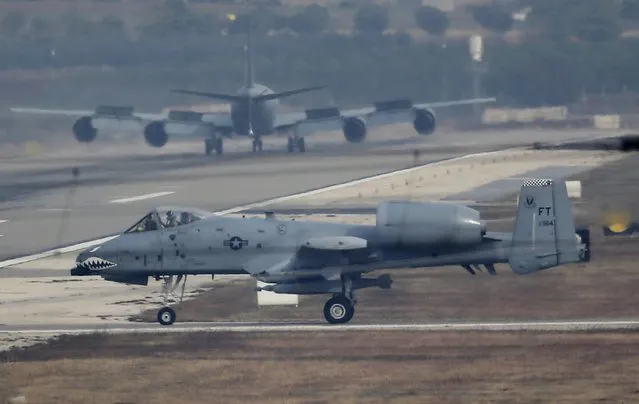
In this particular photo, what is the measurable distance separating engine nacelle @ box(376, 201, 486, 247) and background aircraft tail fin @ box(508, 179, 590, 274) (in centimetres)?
78

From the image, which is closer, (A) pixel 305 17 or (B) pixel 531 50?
(B) pixel 531 50

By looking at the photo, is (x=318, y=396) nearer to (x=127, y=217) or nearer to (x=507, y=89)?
(x=127, y=217)

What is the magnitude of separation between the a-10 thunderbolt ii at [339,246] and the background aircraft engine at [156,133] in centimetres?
7124

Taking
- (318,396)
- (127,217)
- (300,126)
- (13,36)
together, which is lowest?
(318,396)

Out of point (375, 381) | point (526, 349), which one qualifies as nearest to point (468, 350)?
point (526, 349)

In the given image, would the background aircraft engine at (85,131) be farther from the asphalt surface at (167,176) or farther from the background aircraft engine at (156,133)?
the background aircraft engine at (156,133)

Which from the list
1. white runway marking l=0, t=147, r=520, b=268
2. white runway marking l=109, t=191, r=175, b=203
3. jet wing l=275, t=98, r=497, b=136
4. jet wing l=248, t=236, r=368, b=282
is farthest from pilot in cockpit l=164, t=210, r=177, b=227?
jet wing l=275, t=98, r=497, b=136

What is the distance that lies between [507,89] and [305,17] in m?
19.0

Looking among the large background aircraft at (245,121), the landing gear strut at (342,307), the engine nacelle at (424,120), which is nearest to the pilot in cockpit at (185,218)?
the landing gear strut at (342,307)

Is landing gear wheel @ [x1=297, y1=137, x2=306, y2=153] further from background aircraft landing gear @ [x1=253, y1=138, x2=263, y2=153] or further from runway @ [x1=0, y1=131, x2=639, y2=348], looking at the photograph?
background aircraft landing gear @ [x1=253, y1=138, x2=263, y2=153]

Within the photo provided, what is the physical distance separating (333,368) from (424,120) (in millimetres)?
80921

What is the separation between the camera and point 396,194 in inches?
2692

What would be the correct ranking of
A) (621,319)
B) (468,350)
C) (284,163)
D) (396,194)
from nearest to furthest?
(468,350)
(621,319)
(396,194)
(284,163)

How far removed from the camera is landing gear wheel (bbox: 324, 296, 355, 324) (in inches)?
1302
